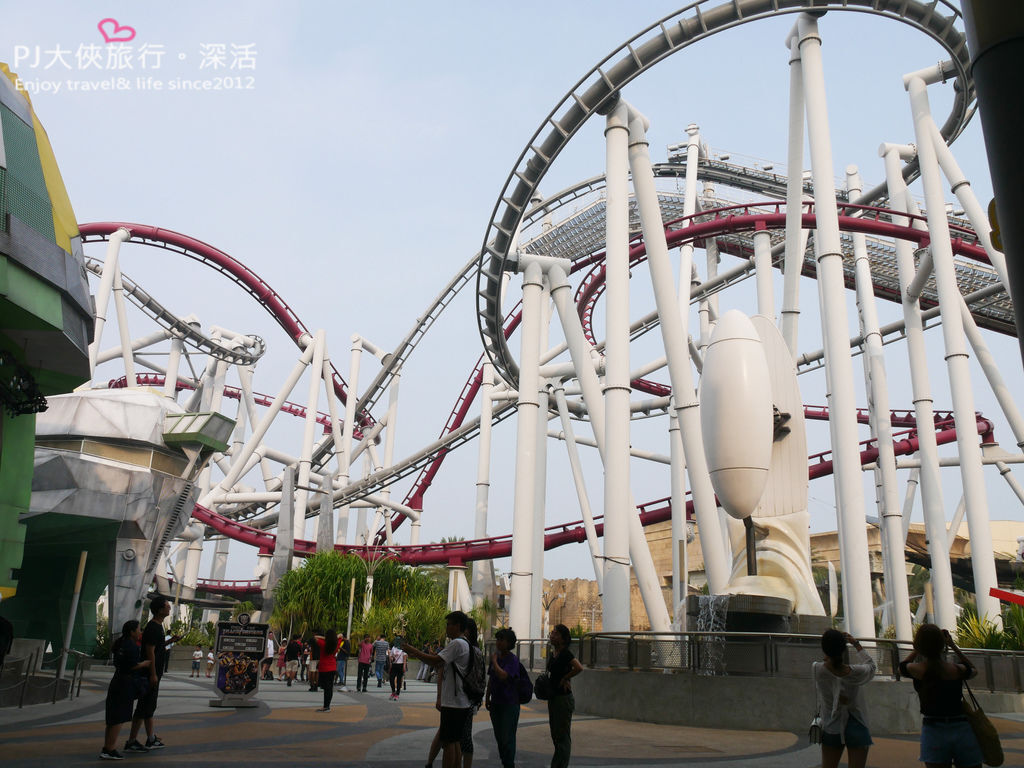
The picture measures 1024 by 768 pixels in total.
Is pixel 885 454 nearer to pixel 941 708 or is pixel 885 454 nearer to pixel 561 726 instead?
pixel 561 726

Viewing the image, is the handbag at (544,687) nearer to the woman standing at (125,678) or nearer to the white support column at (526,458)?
the woman standing at (125,678)

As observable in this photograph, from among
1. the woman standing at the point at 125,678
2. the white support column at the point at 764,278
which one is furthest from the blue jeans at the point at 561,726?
the white support column at the point at 764,278

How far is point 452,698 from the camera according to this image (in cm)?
589

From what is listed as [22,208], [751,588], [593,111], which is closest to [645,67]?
[593,111]

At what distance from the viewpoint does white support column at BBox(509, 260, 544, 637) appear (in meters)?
18.0

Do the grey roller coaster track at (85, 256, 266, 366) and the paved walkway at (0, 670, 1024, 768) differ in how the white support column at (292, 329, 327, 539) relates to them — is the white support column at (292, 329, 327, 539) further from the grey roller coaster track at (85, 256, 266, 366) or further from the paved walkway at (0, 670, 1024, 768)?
the paved walkway at (0, 670, 1024, 768)

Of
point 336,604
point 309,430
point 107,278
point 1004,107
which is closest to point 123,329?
point 107,278

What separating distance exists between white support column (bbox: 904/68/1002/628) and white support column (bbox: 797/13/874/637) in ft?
8.32

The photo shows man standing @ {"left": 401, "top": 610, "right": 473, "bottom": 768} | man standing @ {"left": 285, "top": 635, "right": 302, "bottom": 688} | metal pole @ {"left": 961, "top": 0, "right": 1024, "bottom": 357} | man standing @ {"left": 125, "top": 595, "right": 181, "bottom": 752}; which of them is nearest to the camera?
metal pole @ {"left": 961, "top": 0, "right": 1024, "bottom": 357}

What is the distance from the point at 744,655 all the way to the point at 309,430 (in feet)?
80.1

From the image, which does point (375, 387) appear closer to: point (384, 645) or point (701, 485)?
point (384, 645)

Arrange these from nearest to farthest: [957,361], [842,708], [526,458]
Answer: [842,708], [957,361], [526,458]

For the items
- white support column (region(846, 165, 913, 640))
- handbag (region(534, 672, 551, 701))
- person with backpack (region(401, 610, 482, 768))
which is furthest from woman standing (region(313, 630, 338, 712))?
white support column (region(846, 165, 913, 640))

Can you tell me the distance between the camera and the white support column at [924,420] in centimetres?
1620
